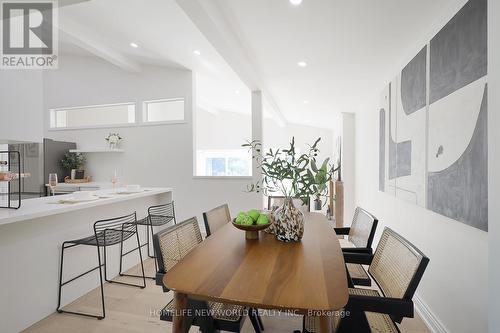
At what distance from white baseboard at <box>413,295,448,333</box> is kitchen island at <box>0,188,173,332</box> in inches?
113

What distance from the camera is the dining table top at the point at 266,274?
0.92 meters

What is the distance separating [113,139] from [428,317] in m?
5.40

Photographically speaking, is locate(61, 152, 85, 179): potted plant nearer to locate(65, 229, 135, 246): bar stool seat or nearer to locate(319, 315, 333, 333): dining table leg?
locate(65, 229, 135, 246): bar stool seat

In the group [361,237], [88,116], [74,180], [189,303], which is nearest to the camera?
[189,303]

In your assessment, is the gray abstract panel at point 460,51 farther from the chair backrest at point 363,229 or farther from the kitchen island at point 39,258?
the kitchen island at point 39,258

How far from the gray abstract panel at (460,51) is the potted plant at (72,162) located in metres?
5.85

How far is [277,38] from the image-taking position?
8.20ft

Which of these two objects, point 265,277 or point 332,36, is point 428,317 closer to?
point 265,277

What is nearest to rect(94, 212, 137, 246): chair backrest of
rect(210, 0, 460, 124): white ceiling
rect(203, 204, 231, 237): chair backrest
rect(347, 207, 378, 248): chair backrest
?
rect(203, 204, 231, 237): chair backrest

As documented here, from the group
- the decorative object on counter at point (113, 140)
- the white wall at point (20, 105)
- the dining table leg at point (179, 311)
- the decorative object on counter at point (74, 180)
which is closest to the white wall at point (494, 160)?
the dining table leg at point (179, 311)

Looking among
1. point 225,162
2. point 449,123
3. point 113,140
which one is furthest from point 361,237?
point 225,162

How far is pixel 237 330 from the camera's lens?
4.04ft

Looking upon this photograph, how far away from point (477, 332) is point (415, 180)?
1.09m

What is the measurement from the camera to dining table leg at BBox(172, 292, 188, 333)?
1.09 m
